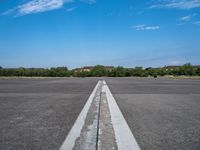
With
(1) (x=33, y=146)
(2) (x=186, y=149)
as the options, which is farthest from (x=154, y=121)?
(1) (x=33, y=146)

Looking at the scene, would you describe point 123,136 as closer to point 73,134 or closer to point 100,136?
point 100,136

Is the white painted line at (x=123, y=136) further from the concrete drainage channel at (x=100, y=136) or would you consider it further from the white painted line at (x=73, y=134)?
the white painted line at (x=73, y=134)

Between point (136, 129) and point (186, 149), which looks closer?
point (186, 149)

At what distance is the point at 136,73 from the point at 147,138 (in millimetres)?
149460

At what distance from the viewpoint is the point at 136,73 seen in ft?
498

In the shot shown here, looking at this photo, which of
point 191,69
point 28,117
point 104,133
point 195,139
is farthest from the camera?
point 191,69

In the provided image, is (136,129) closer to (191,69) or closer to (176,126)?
(176,126)

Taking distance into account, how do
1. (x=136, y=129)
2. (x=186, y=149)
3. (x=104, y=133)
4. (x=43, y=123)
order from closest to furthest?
(x=186, y=149)
(x=104, y=133)
(x=136, y=129)
(x=43, y=123)

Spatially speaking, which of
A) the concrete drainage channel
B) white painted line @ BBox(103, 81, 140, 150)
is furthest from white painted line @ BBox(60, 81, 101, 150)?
white painted line @ BBox(103, 81, 140, 150)

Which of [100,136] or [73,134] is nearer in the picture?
[100,136]

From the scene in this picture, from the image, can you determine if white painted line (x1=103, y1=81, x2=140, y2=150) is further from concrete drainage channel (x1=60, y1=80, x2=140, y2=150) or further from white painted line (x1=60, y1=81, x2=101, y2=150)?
white painted line (x1=60, y1=81, x2=101, y2=150)

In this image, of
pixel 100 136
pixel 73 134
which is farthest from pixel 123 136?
pixel 73 134

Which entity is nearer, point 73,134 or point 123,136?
point 123,136

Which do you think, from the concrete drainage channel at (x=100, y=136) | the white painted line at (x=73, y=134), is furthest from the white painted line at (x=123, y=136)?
the white painted line at (x=73, y=134)
